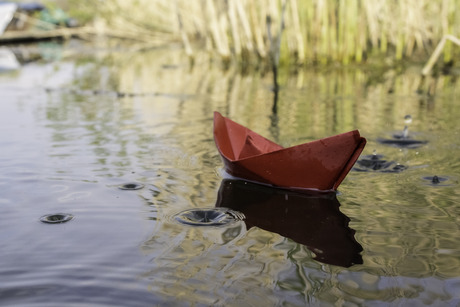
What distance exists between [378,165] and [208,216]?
1.34 metres

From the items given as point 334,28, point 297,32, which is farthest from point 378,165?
point 297,32

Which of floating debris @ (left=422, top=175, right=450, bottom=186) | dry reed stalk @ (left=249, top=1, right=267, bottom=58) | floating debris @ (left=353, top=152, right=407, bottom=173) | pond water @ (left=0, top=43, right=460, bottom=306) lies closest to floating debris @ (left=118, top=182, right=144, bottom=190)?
pond water @ (left=0, top=43, right=460, bottom=306)

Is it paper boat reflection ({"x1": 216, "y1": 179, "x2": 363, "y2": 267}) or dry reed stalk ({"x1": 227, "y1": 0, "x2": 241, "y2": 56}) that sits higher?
dry reed stalk ({"x1": 227, "y1": 0, "x2": 241, "y2": 56})

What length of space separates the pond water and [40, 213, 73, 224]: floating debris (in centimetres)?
2

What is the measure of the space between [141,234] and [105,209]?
37 cm

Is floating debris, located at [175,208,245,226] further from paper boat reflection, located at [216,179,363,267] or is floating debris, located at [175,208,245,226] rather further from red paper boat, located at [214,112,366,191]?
red paper boat, located at [214,112,366,191]

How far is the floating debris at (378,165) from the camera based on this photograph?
11.1 ft

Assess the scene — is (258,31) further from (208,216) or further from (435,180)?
(208,216)

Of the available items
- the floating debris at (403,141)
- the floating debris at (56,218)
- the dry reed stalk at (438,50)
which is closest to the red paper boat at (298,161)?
the floating debris at (56,218)

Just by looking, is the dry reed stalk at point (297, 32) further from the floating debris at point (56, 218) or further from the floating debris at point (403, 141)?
the floating debris at point (56, 218)

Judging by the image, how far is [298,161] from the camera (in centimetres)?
277

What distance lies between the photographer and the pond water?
1874 millimetres

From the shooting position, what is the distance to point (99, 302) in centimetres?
177

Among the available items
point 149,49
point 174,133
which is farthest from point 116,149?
point 149,49
